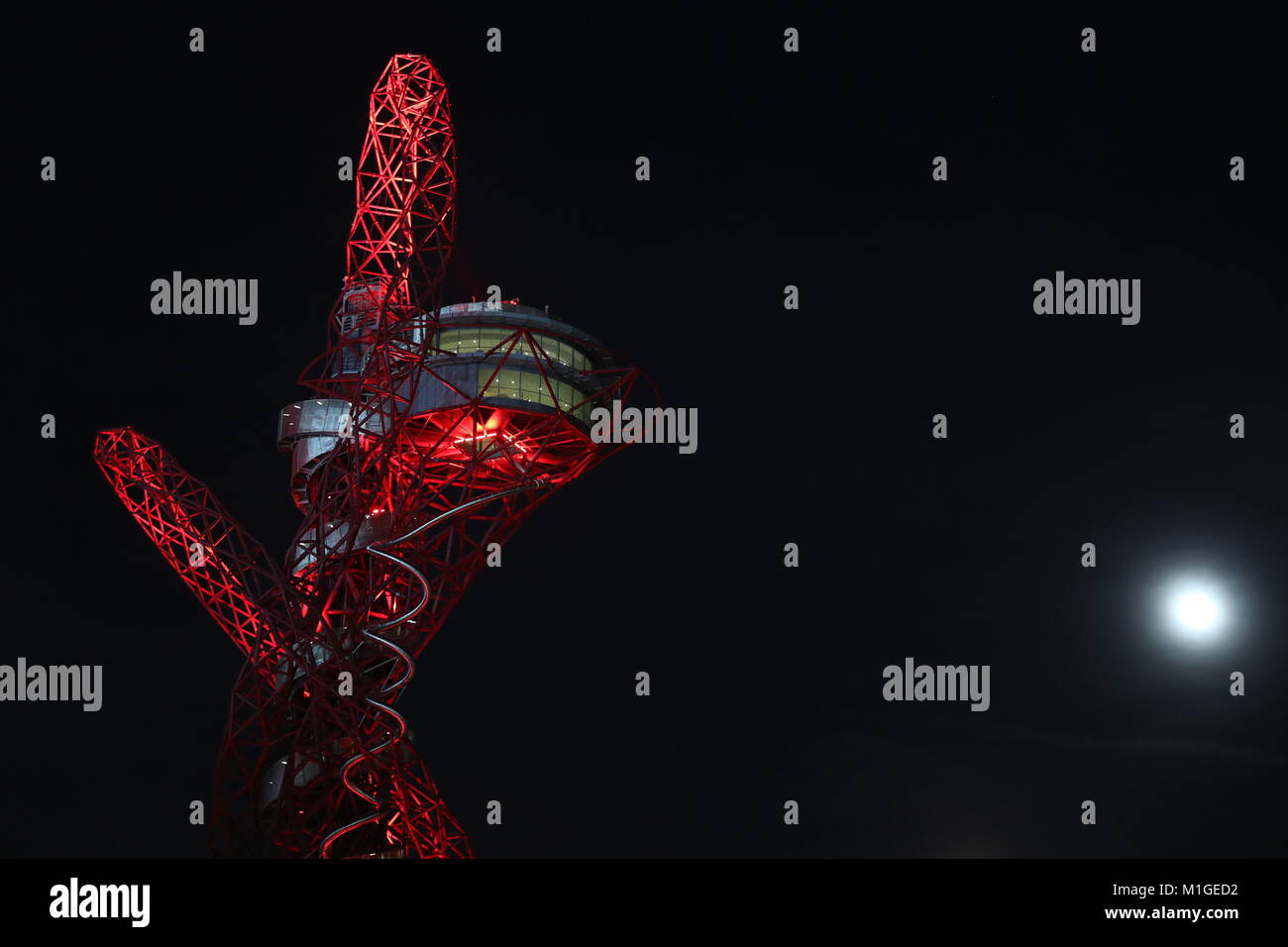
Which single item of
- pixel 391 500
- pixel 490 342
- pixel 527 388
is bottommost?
pixel 391 500

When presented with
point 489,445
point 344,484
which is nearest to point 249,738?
point 344,484

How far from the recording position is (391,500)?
47.4 metres

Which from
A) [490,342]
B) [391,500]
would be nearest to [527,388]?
[490,342]

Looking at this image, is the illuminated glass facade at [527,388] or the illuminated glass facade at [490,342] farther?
the illuminated glass facade at [490,342]

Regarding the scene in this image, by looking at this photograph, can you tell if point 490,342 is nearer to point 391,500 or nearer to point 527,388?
point 527,388

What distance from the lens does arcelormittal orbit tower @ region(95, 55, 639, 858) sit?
1813 inches

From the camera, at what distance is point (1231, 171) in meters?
62.8

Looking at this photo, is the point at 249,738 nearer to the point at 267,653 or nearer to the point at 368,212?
the point at 267,653

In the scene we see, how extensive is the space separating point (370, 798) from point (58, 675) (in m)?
20.4

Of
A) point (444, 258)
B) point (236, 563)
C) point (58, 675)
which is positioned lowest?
point (58, 675)

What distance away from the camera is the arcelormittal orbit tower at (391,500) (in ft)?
151

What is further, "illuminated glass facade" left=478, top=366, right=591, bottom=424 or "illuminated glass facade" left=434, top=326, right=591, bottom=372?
"illuminated glass facade" left=434, top=326, right=591, bottom=372
